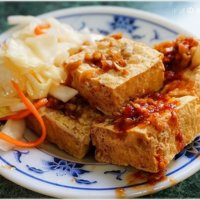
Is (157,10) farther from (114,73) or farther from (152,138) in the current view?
(152,138)

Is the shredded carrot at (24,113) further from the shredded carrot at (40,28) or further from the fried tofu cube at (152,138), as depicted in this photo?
the shredded carrot at (40,28)

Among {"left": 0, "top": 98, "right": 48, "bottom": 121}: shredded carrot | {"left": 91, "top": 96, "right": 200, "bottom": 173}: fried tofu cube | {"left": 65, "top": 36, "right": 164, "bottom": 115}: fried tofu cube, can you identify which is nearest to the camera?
{"left": 91, "top": 96, "right": 200, "bottom": 173}: fried tofu cube

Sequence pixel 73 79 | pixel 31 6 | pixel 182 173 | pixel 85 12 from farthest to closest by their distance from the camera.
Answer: pixel 31 6
pixel 85 12
pixel 73 79
pixel 182 173

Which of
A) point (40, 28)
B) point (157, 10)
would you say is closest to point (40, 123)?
point (40, 28)

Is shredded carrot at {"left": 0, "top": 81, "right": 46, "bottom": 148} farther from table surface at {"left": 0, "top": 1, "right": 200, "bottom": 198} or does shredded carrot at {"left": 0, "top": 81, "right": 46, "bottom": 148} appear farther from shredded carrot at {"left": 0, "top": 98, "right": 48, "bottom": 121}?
table surface at {"left": 0, "top": 1, "right": 200, "bottom": 198}

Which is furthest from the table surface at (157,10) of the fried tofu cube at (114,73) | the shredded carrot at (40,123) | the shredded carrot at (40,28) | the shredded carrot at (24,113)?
the shredded carrot at (40,28)

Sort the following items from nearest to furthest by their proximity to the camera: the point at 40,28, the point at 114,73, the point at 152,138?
the point at 152,138
the point at 114,73
the point at 40,28

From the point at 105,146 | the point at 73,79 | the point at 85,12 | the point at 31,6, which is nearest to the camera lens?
the point at 105,146

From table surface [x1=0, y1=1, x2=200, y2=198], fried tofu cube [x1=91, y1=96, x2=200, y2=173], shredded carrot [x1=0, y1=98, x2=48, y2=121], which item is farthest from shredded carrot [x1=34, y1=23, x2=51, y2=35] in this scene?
fried tofu cube [x1=91, y1=96, x2=200, y2=173]

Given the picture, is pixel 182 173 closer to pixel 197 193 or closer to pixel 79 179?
pixel 197 193

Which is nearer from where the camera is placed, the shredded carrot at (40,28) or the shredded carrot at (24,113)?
the shredded carrot at (24,113)

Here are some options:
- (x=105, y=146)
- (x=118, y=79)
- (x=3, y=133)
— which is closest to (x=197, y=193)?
(x=105, y=146)
